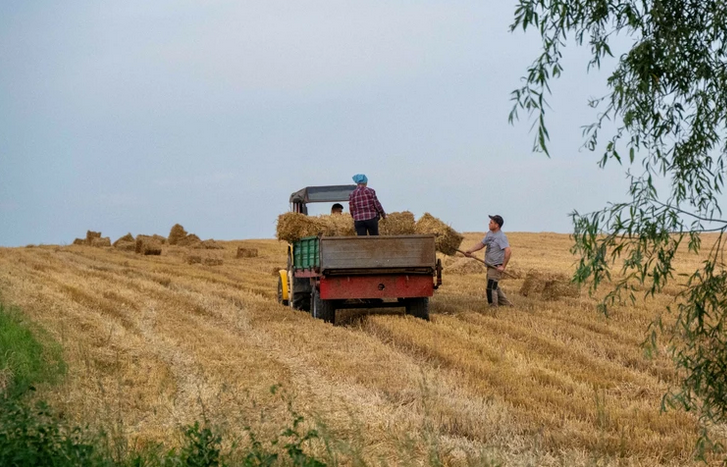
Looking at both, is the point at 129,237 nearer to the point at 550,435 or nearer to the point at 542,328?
the point at 542,328

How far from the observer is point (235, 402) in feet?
26.0

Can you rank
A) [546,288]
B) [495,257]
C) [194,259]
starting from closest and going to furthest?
[495,257]
[546,288]
[194,259]

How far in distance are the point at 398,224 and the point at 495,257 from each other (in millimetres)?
1801

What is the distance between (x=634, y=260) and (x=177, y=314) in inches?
396

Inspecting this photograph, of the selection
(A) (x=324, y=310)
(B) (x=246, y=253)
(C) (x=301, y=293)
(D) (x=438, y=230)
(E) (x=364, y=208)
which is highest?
(E) (x=364, y=208)

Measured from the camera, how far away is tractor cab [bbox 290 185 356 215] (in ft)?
54.4

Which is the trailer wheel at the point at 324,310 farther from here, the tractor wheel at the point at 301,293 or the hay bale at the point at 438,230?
the hay bale at the point at 438,230

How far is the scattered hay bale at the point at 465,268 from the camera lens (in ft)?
76.9

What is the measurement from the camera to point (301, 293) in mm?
16078

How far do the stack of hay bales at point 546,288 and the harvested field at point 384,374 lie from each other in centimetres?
17

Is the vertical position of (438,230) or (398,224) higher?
(398,224)

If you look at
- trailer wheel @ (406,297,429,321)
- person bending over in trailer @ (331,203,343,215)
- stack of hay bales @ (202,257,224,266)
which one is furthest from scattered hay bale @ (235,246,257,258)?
trailer wheel @ (406,297,429,321)

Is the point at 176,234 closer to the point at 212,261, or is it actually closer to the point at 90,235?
the point at 90,235

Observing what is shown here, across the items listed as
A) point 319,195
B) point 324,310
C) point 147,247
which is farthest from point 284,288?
point 147,247
